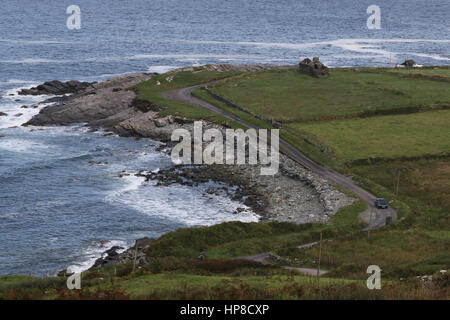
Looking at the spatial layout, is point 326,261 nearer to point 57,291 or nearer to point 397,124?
point 57,291

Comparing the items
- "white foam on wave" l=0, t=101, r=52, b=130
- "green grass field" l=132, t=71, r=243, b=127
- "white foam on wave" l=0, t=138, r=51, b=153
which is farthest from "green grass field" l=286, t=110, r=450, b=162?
"white foam on wave" l=0, t=101, r=52, b=130

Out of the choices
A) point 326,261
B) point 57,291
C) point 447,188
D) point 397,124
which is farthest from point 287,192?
point 57,291

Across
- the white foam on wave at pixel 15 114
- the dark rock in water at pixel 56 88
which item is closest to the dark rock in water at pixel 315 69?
the dark rock in water at pixel 56 88

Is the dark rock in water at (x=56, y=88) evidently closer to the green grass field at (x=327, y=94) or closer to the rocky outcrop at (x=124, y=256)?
the green grass field at (x=327, y=94)

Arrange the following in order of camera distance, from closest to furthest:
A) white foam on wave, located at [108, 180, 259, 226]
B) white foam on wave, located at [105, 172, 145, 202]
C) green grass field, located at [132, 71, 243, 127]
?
1. white foam on wave, located at [108, 180, 259, 226]
2. white foam on wave, located at [105, 172, 145, 202]
3. green grass field, located at [132, 71, 243, 127]

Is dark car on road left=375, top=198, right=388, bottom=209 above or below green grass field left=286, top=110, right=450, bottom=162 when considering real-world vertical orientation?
below

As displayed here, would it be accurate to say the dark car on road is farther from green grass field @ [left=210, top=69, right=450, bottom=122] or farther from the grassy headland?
green grass field @ [left=210, top=69, right=450, bottom=122]

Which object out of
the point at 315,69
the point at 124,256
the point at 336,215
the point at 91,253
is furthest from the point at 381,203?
the point at 315,69
